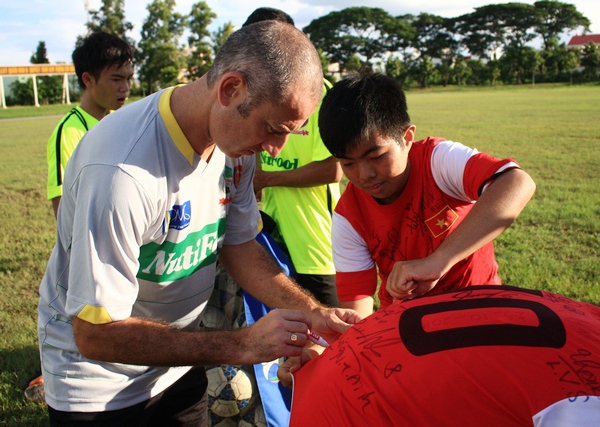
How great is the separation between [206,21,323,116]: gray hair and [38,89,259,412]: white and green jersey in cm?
Result: 29

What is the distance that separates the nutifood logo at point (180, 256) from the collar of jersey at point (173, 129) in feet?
1.10

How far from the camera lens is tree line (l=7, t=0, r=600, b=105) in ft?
192

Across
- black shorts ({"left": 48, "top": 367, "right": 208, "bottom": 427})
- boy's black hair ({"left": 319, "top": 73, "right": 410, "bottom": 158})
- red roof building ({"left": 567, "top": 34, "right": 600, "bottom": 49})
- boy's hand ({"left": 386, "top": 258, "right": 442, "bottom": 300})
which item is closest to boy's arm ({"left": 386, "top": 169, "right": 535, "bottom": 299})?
boy's hand ({"left": 386, "top": 258, "right": 442, "bottom": 300})

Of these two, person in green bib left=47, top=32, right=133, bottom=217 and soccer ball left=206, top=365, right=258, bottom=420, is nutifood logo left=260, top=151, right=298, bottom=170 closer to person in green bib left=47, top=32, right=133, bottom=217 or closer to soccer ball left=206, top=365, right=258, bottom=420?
person in green bib left=47, top=32, right=133, bottom=217

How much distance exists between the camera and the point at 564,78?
62.2m

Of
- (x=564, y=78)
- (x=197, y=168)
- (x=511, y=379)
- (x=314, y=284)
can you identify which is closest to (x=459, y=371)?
(x=511, y=379)

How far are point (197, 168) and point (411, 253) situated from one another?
1.03 m

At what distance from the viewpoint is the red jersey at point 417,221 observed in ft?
7.66

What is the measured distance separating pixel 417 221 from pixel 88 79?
294cm

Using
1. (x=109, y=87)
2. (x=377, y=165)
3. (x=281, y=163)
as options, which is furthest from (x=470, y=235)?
(x=109, y=87)

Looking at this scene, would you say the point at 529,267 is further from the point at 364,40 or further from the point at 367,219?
the point at 364,40

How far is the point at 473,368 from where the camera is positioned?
123cm

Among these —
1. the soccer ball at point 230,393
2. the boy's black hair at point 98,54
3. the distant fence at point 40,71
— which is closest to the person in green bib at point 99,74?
the boy's black hair at point 98,54

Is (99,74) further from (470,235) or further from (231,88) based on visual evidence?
(470,235)
